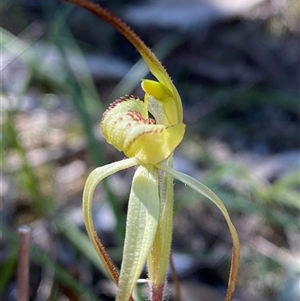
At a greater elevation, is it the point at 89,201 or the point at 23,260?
the point at 89,201

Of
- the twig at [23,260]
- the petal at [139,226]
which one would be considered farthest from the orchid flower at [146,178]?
the twig at [23,260]

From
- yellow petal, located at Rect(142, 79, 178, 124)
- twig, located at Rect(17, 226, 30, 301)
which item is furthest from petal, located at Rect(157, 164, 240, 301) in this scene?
twig, located at Rect(17, 226, 30, 301)

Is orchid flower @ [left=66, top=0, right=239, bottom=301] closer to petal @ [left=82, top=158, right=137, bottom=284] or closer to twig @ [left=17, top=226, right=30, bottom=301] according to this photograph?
petal @ [left=82, top=158, right=137, bottom=284]

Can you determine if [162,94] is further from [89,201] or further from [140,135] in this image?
[89,201]

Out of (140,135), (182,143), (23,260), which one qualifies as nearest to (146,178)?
(140,135)

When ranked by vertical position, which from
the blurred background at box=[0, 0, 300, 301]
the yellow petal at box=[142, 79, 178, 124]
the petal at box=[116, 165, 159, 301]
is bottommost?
the blurred background at box=[0, 0, 300, 301]

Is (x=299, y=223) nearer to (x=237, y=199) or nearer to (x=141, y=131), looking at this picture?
(x=237, y=199)

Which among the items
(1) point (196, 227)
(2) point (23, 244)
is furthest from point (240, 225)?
(2) point (23, 244)
